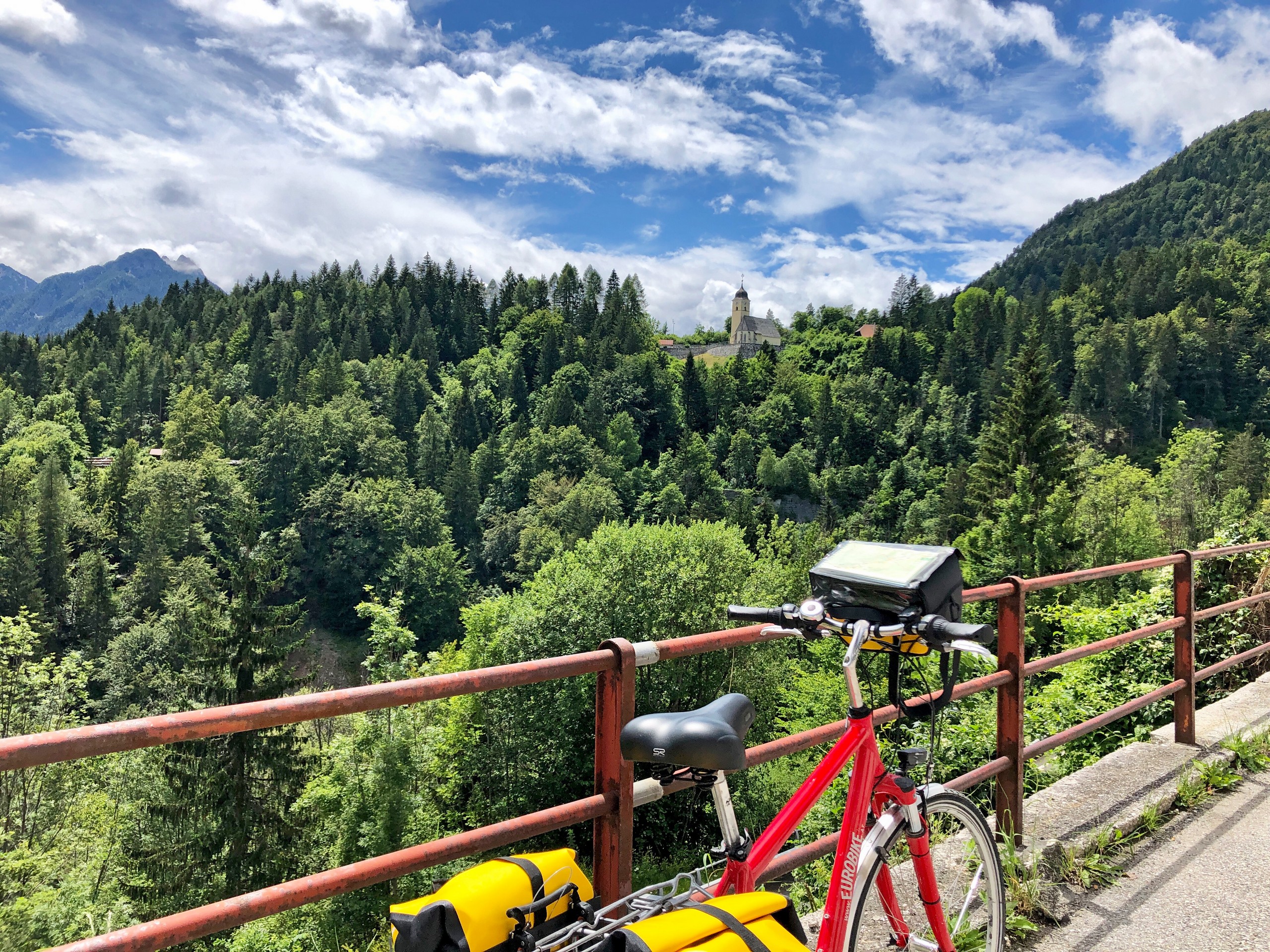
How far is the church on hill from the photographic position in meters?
150

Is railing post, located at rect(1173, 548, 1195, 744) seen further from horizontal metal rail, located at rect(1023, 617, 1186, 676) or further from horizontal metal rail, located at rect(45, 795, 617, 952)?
horizontal metal rail, located at rect(45, 795, 617, 952)

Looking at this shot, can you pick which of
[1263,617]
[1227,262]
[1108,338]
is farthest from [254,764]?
[1227,262]

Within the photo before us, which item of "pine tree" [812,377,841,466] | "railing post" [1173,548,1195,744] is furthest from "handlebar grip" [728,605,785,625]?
"pine tree" [812,377,841,466]

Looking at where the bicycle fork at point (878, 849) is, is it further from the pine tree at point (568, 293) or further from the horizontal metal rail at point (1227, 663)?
the pine tree at point (568, 293)

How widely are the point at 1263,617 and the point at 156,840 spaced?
79.7ft

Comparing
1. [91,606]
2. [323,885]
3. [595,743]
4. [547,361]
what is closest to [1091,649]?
[595,743]

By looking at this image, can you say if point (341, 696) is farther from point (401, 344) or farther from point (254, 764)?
point (401, 344)

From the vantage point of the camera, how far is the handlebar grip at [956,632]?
1869 millimetres

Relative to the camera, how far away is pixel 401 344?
130375 millimetres

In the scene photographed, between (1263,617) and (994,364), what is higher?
(994,364)

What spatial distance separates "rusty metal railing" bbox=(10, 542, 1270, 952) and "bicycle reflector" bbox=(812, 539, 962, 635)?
0.36 metres

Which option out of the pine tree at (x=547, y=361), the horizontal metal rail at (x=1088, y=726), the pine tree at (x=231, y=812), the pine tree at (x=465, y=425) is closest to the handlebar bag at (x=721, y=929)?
the horizontal metal rail at (x=1088, y=726)

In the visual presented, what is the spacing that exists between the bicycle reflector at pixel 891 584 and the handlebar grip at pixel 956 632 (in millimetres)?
64

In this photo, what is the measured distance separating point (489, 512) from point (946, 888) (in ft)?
294
